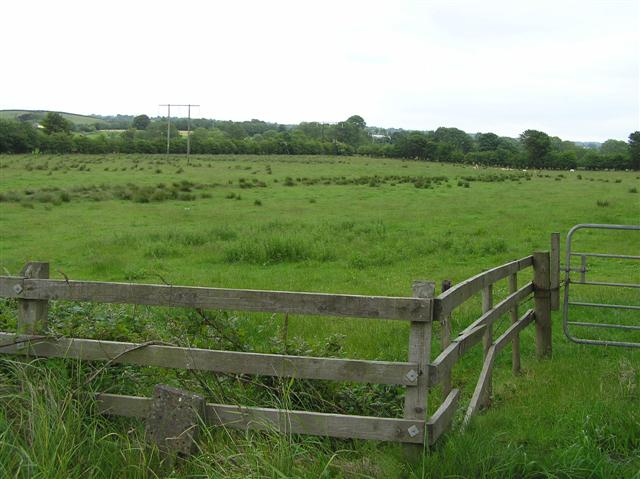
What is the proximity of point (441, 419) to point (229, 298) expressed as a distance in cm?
179

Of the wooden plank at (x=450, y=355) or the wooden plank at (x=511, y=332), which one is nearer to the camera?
the wooden plank at (x=450, y=355)

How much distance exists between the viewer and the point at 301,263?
62.8 feet

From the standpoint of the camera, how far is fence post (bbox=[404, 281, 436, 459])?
4.84m

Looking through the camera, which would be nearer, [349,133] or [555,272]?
[555,272]

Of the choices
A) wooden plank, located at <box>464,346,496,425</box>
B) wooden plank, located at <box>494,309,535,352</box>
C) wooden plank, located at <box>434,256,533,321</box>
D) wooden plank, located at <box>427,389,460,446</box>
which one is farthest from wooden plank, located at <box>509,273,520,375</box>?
wooden plank, located at <box>427,389,460,446</box>

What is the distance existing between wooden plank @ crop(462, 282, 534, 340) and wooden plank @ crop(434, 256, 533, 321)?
0.27m

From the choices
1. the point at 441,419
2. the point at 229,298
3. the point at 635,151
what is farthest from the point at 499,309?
the point at 635,151

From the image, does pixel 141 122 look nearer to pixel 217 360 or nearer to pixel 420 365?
pixel 217 360

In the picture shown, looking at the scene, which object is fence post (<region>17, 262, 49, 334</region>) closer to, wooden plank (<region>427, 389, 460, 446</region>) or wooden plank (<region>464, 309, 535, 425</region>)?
wooden plank (<region>427, 389, 460, 446</region>)

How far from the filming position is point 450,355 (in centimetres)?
535

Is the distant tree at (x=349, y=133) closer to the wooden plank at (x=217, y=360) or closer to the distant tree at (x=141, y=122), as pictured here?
the distant tree at (x=141, y=122)

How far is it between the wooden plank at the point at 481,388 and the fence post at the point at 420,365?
0.87 meters

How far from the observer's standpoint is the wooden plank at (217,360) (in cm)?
494

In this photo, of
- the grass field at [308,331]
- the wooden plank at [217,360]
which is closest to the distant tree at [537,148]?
the grass field at [308,331]
